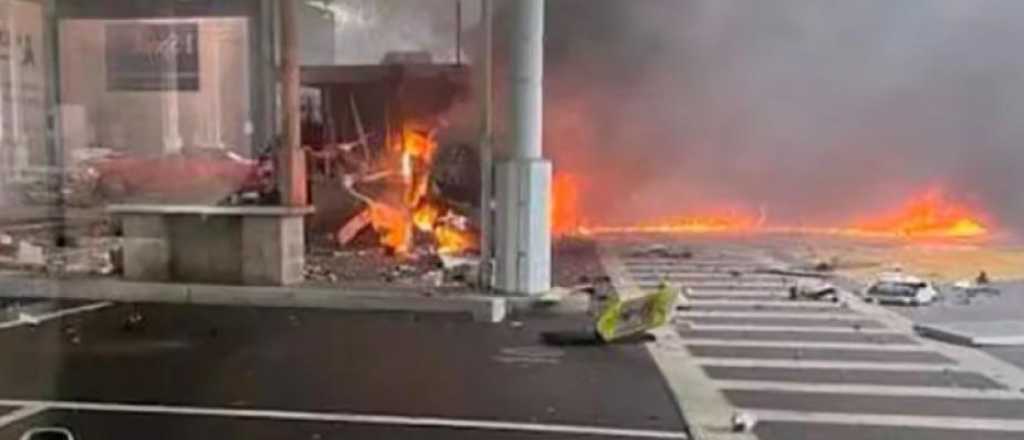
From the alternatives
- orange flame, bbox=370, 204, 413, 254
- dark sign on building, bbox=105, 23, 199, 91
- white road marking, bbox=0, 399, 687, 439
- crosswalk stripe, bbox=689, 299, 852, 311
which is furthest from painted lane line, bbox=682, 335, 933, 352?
dark sign on building, bbox=105, 23, 199, 91

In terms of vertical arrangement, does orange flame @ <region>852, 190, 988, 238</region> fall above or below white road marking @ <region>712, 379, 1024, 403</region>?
above

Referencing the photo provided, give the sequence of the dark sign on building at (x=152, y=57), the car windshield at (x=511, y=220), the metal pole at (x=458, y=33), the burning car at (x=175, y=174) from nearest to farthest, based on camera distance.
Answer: the car windshield at (x=511, y=220) < the burning car at (x=175, y=174) < the dark sign on building at (x=152, y=57) < the metal pole at (x=458, y=33)

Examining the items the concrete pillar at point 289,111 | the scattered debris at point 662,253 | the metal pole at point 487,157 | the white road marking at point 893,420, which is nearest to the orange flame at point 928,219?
the scattered debris at point 662,253

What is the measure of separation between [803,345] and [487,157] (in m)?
3.47

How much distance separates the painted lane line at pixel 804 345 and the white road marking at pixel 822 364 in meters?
0.49

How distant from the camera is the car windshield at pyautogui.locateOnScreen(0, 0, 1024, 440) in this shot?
6105mm

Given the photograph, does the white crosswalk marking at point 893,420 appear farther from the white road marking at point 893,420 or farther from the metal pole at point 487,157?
the metal pole at point 487,157

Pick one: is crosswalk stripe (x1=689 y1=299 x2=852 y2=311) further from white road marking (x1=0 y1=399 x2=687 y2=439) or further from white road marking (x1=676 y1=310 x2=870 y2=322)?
white road marking (x1=0 y1=399 x2=687 y2=439)

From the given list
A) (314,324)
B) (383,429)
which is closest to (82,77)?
(314,324)

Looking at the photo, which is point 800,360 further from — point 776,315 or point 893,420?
point 776,315

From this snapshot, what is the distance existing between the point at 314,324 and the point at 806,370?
3995mm

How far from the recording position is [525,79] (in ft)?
30.4

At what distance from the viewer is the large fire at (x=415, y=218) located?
1362cm

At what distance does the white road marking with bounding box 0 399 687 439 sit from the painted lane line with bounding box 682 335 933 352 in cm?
251
